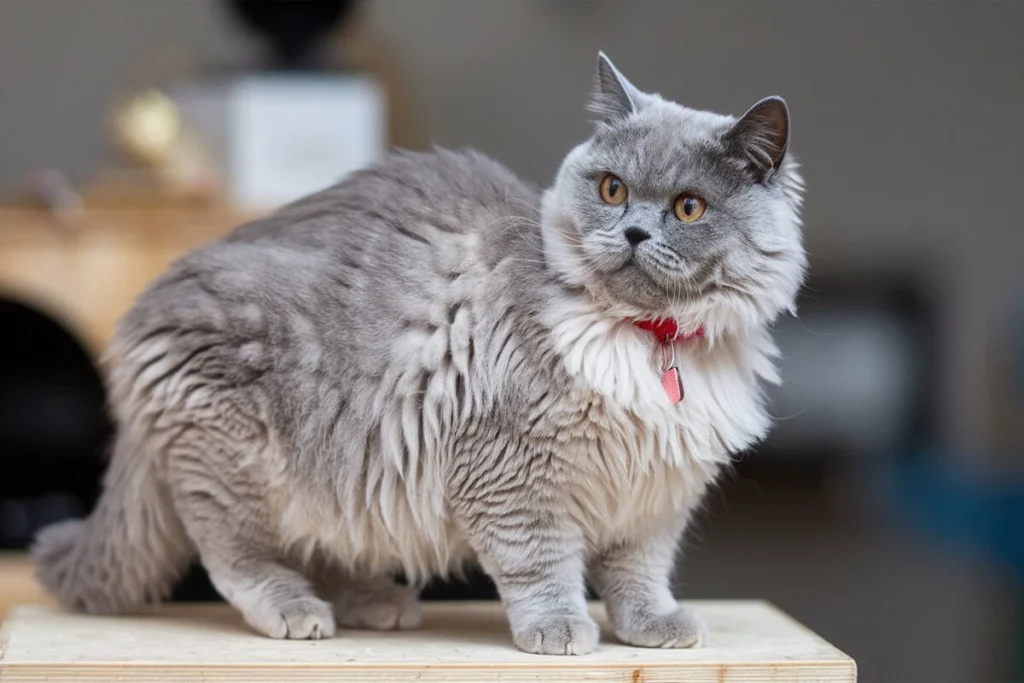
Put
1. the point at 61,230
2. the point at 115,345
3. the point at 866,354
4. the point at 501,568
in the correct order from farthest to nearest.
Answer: the point at 866,354
the point at 61,230
the point at 115,345
the point at 501,568

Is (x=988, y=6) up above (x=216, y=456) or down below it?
above

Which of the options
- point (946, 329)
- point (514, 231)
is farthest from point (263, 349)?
point (946, 329)

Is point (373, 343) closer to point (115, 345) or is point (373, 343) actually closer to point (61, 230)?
point (115, 345)

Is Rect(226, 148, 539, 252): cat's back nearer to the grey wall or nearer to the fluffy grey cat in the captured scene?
the fluffy grey cat

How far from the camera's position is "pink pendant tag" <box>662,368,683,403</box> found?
1.33 m

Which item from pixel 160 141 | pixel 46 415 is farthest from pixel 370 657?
pixel 46 415

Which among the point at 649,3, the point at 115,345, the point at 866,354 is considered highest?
the point at 649,3

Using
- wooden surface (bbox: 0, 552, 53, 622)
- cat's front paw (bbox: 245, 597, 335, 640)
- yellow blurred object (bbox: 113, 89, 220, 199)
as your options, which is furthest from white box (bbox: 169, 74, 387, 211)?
cat's front paw (bbox: 245, 597, 335, 640)

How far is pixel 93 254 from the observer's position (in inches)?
103

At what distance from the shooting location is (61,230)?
2.60 m

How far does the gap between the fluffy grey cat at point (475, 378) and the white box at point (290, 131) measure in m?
1.22

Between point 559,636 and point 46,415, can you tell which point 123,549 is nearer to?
A: point 559,636

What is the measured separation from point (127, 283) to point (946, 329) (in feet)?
7.56

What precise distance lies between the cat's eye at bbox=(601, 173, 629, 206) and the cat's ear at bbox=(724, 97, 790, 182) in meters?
0.12
